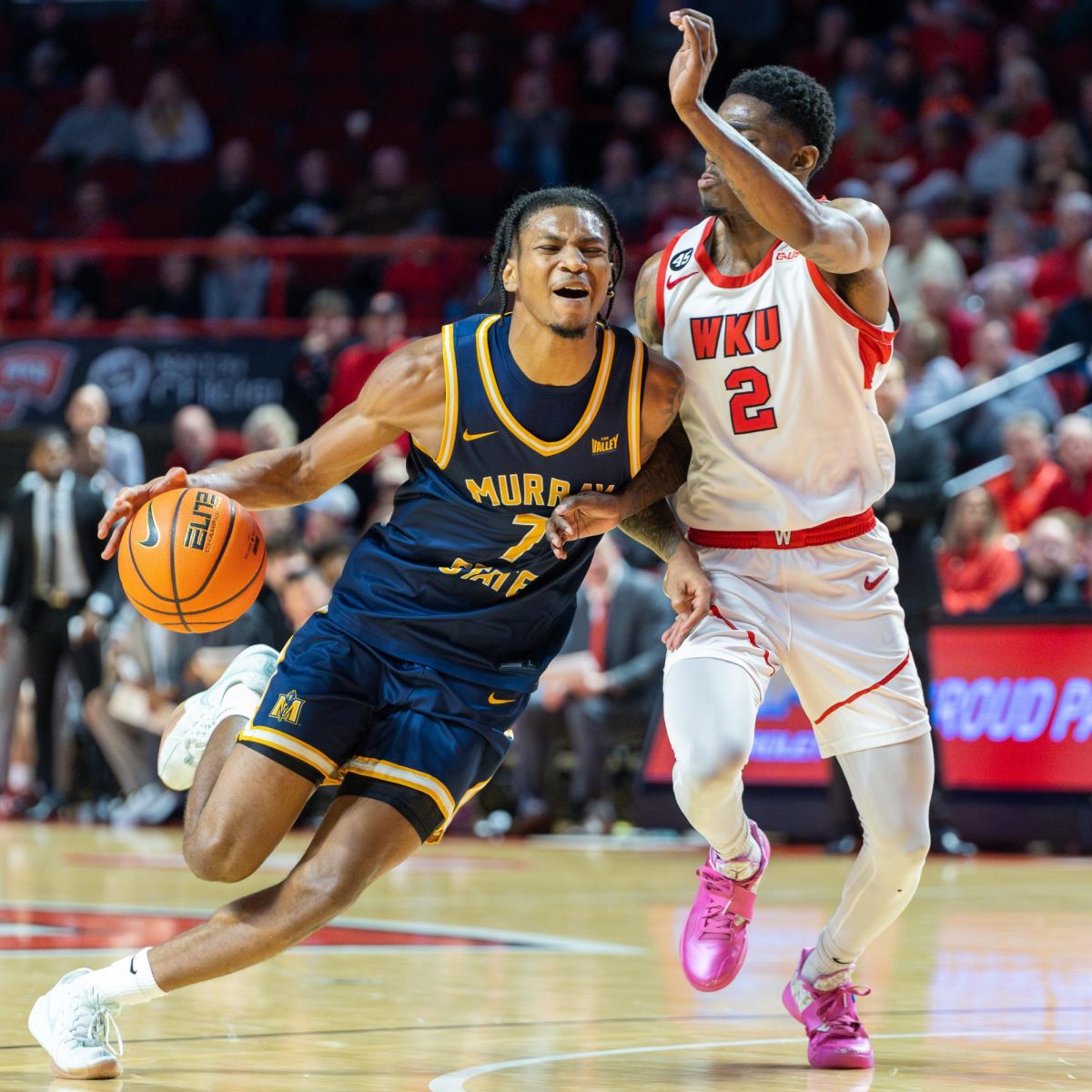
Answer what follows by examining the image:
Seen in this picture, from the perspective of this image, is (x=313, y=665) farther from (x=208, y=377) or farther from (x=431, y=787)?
(x=208, y=377)

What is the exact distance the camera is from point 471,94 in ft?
62.6

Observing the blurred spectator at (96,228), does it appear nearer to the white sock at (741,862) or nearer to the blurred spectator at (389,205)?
the blurred spectator at (389,205)

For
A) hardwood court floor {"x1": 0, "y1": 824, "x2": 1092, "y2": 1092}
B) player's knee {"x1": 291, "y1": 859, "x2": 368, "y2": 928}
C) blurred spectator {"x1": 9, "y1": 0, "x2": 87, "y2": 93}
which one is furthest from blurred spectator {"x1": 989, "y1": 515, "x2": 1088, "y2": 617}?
blurred spectator {"x1": 9, "y1": 0, "x2": 87, "y2": 93}

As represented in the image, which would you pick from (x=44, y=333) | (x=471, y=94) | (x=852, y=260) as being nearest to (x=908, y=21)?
(x=471, y=94)

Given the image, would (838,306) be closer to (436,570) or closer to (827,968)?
(436,570)

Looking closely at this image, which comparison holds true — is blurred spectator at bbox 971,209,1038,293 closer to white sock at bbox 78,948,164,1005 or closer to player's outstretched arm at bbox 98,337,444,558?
player's outstretched arm at bbox 98,337,444,558

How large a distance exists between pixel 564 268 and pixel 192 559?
1.11 m

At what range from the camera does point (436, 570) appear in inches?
185

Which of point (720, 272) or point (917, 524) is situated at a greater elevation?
point (720, 272)


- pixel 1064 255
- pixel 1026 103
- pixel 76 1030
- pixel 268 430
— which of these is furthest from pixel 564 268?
pixel 1026 103

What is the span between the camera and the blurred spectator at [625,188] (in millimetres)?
16812

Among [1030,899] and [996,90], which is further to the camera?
[996,90]

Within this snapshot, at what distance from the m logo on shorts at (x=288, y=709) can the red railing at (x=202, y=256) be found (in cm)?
1249

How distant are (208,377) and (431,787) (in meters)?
12.1
